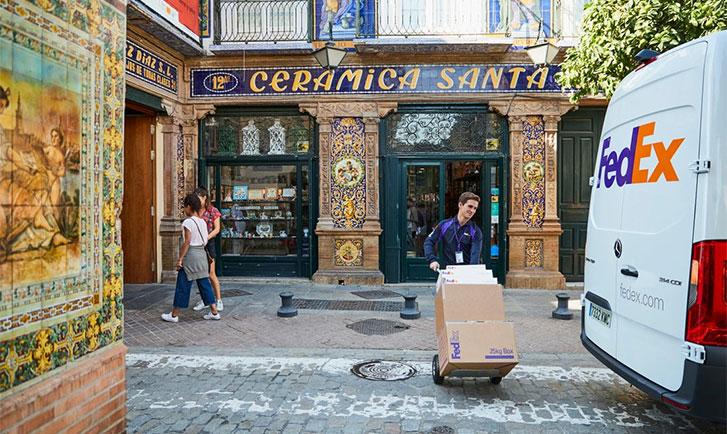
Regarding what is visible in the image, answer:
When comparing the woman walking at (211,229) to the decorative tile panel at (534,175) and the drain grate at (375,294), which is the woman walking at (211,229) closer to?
the drain grate at (375,294)

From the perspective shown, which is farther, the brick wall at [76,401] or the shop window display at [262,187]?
the shop window display at [262,187]

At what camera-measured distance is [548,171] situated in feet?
33.4

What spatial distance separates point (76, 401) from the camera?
313cm

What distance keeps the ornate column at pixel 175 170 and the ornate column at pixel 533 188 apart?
604cm

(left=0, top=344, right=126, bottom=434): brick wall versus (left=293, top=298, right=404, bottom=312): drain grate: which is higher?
(left=0, top=344, right=126, bottom=434): brick wall

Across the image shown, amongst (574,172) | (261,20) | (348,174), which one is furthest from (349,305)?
(261,20)

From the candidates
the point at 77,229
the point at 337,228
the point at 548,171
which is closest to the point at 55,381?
the point at 77,229

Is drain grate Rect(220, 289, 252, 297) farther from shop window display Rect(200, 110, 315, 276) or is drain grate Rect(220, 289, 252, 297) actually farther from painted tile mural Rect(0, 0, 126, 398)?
painted tile mural Rect(0, 0, 126, 398)

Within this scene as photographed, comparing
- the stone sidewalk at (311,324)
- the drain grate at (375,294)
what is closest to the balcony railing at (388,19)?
the drain grate at (375,294)

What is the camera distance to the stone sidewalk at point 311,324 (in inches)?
251

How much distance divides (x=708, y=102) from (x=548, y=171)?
7.21 metres

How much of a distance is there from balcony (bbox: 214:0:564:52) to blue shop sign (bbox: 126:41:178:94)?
1.12m

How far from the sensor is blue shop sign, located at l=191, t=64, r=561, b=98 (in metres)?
10.1

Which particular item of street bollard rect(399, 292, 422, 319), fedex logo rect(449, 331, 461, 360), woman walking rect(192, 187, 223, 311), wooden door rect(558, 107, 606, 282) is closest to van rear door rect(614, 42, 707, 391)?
fedex logo rect(449, 331, 461, 360)
